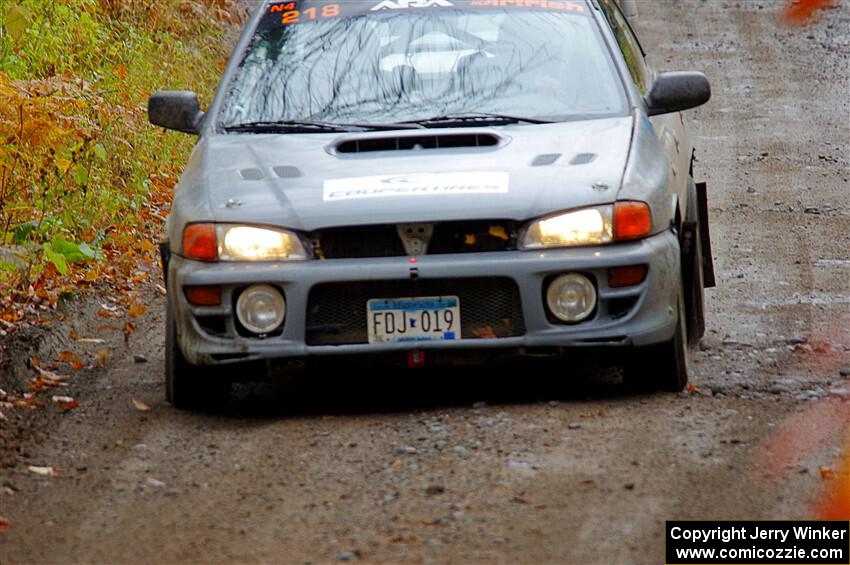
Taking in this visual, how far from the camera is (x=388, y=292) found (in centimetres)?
600

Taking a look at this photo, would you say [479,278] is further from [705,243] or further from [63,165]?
[63,165]

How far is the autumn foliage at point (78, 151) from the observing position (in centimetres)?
907

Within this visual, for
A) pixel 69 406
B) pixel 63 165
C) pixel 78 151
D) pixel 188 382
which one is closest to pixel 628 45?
pixel 188 382

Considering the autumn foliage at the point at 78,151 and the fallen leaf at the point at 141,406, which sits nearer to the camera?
the fallen leaf at the point at 141,406

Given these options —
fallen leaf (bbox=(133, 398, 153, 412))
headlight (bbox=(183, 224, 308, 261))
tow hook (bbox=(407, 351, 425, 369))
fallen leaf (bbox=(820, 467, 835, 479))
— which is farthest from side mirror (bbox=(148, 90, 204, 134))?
fallen leaf (bbox=(820, 467, 835, 479))

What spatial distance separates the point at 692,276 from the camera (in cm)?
720

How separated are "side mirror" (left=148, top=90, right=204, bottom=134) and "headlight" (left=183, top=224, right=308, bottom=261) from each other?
1.18 metres

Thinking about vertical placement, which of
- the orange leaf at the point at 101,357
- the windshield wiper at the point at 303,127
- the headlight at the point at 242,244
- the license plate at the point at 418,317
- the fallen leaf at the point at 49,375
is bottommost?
the orange leaf at the point at 101,357

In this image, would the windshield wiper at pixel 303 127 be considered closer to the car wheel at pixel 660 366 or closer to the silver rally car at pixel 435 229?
the silver rally car at pixel 435 229

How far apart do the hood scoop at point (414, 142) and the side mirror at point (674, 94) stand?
871 millimetres

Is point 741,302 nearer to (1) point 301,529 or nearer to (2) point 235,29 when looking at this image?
(1) point 301,529

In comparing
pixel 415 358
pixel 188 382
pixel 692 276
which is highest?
pixel 415 358

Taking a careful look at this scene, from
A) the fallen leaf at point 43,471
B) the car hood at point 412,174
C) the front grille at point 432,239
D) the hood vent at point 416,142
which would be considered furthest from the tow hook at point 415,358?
the fallen leaf at point 43,471

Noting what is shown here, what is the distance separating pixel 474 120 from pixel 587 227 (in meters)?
1.00
